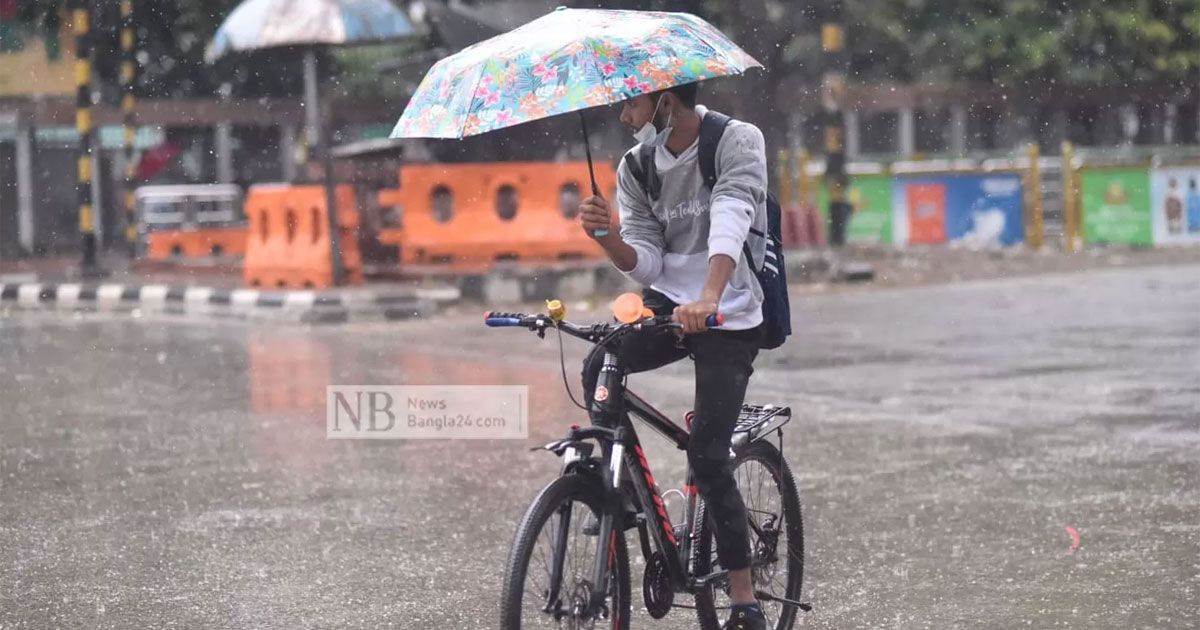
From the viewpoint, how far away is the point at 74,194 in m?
31.8

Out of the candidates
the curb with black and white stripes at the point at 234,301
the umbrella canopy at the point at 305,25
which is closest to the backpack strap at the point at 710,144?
the curb with black and white stripes at the point at 234,301

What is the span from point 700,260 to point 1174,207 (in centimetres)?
2146

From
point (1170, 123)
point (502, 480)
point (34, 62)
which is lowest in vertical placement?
point (502, 480)

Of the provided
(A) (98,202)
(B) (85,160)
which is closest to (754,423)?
(B) (85,160)

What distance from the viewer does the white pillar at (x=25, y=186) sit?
30.5m

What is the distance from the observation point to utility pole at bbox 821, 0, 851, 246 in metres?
21.1

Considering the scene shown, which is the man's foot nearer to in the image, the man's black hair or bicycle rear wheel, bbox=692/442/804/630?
bicycle rear wheel, bbox=692/442/804/630

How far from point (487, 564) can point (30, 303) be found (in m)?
14.3

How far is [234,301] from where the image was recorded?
703 inches

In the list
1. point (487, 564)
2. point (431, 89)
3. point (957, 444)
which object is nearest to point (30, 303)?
point (957, 444)

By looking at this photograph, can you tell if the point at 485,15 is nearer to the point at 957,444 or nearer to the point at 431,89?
the point at 957,444

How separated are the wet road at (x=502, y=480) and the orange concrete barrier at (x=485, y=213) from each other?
13.0 ft

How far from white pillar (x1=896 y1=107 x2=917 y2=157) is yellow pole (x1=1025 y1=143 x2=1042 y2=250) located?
1727 centimetres

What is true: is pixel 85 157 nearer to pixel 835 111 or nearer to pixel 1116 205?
pixel 835 111
